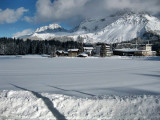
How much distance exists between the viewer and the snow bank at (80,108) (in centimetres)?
797

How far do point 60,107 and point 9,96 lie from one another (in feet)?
10.3

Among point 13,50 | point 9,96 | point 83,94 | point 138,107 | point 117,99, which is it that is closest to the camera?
point 138,107

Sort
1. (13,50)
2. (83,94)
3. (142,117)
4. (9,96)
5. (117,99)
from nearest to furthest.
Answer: (142,117)
(117,99)
(9,96)
(83,94)
(13,50)

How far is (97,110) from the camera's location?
823 centimetres

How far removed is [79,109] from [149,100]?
11.1 feet

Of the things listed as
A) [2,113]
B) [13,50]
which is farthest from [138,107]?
[13,50]

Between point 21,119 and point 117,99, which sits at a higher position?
point 117,99

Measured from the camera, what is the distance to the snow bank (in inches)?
314

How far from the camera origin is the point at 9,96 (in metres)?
9.80

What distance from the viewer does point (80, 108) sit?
27.7 ft

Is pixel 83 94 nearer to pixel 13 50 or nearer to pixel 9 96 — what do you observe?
pixel 9 96

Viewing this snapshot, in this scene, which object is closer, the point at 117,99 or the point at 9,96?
the point at 117,99

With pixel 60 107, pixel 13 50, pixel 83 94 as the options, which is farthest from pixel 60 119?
pixel 13 50

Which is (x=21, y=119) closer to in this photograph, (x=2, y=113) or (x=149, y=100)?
(x=2, y=113)
